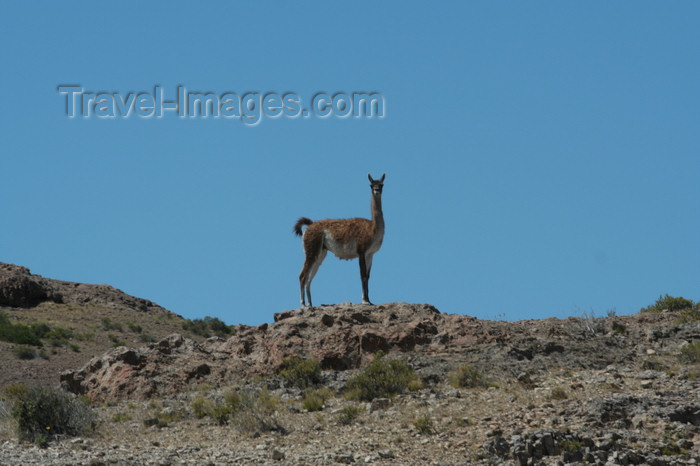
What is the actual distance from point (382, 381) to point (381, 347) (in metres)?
2.61

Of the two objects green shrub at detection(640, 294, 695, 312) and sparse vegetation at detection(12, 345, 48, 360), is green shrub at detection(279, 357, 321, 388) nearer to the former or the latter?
green shrub at detection(640, 294, 695, 312)

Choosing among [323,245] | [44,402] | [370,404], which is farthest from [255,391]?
[323,245]

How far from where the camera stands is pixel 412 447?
16906 mm

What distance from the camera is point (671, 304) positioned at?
25.6 m

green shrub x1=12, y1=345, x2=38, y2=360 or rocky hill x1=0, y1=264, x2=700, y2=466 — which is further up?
green shrub x1=12, y1=345, x2=38, y2=360

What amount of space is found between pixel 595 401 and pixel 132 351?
11.5m

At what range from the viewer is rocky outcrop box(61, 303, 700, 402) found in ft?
71.4

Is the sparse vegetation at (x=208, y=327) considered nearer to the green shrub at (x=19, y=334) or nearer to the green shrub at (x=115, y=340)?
the green shrub at (x=115, y=340)

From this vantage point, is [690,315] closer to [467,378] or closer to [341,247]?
[467,378]

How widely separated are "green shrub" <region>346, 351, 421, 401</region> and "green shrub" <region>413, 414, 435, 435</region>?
190 cm

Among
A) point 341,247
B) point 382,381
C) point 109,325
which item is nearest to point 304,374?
point 382,381

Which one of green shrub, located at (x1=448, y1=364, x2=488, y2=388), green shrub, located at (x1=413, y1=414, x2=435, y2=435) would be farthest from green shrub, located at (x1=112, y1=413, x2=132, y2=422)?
green shrub, located at (x1=448, y1=364, x2=488, y2=388)

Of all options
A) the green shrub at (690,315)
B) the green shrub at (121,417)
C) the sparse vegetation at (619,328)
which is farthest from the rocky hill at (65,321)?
the green shrub at (690,315)

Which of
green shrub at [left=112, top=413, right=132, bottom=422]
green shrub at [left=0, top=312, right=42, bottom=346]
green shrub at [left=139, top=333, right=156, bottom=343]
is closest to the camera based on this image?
green shrub at [left=112, top=413, right=132, bottom=422]
